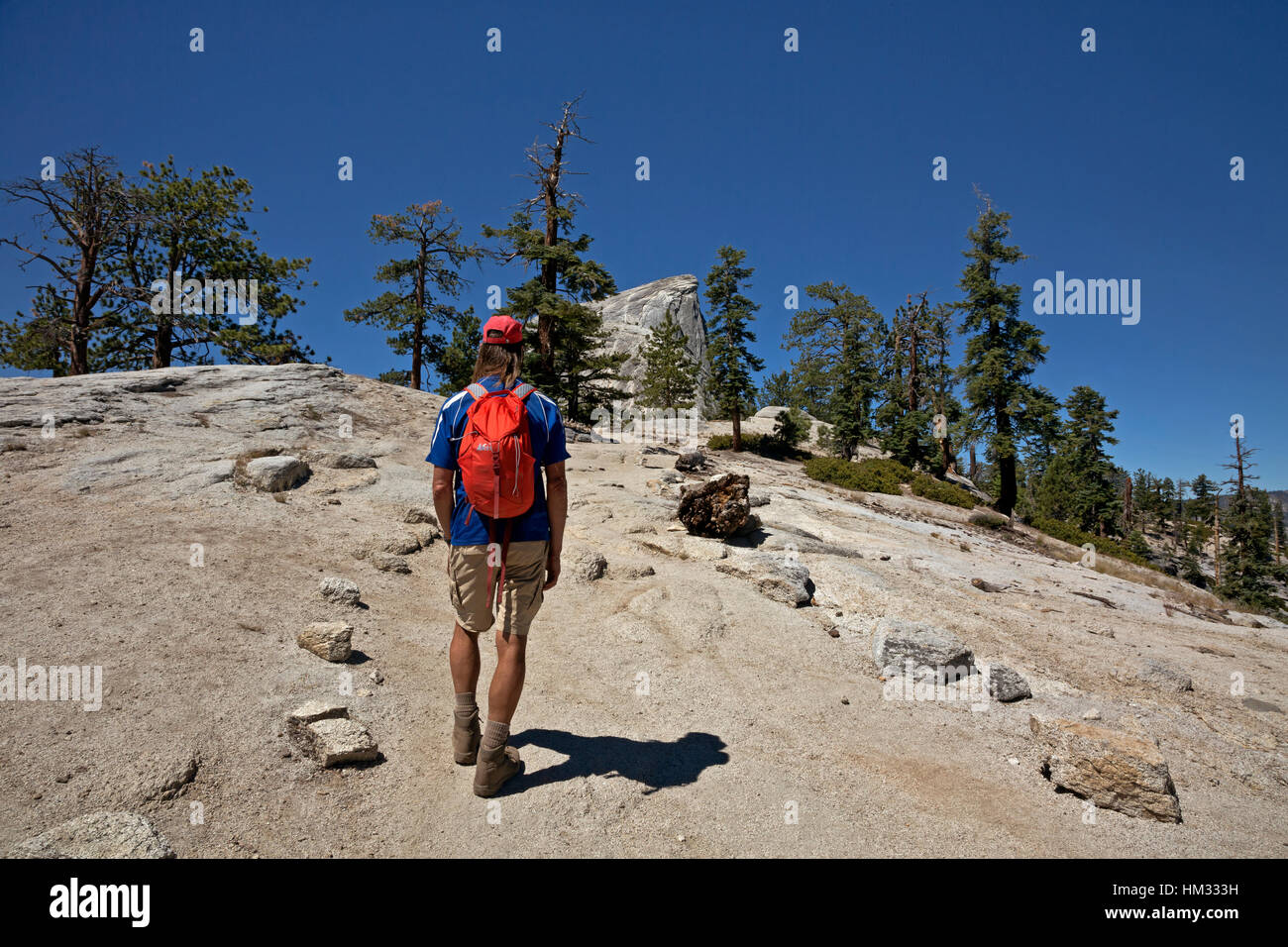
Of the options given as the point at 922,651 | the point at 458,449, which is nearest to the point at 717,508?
the point at 922,651

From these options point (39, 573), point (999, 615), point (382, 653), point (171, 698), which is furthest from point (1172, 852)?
point (39, 573)

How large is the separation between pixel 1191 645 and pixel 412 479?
1114 centimetres

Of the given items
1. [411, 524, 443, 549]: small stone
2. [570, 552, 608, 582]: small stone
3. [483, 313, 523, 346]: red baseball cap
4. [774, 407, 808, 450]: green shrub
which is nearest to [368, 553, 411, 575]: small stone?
[411, 524, 443, 549]: small stone

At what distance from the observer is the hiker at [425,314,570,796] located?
9.62ft

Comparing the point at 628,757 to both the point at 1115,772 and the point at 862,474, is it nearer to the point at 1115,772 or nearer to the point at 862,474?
the point at 1115,772

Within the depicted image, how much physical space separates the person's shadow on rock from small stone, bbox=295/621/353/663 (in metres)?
1.51

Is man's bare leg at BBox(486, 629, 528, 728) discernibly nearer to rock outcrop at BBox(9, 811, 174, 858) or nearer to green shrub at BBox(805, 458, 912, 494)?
rock outcrop at BBox(9, 811, 174, 858)

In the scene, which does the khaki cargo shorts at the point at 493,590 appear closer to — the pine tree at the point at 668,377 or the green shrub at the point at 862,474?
the green shrub at the point at 862,474

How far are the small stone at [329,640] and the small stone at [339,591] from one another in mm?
788

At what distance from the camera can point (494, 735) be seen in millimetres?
2986

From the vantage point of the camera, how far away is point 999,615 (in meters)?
7.15

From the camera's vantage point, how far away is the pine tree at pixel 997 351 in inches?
1047

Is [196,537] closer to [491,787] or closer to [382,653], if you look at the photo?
[382,653]

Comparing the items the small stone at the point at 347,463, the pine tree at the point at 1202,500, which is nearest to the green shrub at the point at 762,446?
the small stone at the point at 347,463
